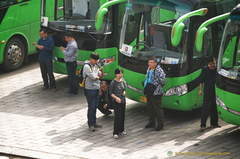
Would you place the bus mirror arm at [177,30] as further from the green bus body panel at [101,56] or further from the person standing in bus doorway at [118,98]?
the green bus body panel at [101,56]

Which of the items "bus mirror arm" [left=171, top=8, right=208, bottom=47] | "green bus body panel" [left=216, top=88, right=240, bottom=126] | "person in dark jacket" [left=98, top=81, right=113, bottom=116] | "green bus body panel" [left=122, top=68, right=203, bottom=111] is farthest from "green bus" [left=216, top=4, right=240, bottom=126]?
"person in dark jacket" [left=98, top=81, right=113, bottom=116]

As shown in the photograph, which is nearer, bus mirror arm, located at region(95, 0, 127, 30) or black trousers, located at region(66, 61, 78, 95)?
bus mirror arm, located at region(95, 0, 127, 30)

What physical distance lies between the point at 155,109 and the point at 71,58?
331 cm

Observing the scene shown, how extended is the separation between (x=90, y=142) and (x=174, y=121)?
2.15 meters

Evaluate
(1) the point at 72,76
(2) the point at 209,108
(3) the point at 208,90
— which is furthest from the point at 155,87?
(1) the point at 72,76

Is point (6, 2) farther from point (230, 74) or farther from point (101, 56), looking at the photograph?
point (230, 74)

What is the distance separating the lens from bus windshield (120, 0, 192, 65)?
1330cm

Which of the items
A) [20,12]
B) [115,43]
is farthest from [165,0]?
[20,12]

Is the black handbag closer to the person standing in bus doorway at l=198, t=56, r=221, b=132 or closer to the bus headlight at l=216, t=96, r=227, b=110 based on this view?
the person standing in bus doorway at l=198, t=56, r=221, b=132

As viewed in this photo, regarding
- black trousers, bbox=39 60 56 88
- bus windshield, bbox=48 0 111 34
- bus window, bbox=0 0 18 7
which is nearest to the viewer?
bus windshield, bbox=48 0 111 34

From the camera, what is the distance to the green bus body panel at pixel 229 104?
1170 centimetres

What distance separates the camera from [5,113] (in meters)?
14.9

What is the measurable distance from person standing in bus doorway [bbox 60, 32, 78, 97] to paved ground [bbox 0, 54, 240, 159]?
294mm

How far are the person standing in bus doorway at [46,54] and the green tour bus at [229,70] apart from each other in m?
4.94
